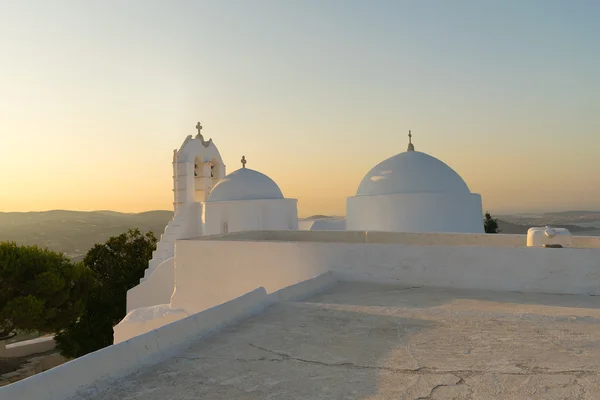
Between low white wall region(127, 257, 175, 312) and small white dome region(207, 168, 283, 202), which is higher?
small white dome region(207, 168, 283, 202)

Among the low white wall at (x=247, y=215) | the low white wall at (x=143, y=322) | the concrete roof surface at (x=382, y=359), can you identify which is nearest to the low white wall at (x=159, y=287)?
the low white wall at (x=247, y=215)

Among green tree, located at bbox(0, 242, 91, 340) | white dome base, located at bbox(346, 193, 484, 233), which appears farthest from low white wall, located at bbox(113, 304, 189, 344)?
green tree, located at bbox(0, 242, 91, 340)

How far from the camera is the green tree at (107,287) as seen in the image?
19.3 metres

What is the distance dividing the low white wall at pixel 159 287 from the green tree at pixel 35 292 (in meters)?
2.71

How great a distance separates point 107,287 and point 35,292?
6096 millimetres

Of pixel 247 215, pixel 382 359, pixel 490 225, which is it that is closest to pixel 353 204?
pixel 247 215

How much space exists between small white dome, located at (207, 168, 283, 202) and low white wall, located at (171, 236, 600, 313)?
10.8 meters

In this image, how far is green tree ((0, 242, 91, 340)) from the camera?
1583 centimetres

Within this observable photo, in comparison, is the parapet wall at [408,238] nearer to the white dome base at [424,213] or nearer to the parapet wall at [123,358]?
the white dome base at [424,213]

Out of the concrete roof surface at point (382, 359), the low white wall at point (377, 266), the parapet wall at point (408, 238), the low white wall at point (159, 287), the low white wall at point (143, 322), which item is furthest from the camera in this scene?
the low white wall at point (159, 287)

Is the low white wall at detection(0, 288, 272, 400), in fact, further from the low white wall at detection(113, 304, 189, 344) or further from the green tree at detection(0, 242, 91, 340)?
the green tree at detection(0, 242, 91, 340)

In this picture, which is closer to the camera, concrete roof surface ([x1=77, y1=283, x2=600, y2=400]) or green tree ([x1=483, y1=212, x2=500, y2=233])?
concrete roof surface ([x1=77, y1=283, x2=600, y2=400])

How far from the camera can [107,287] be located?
2245 cm

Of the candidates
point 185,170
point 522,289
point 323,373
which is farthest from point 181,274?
point 185,170
